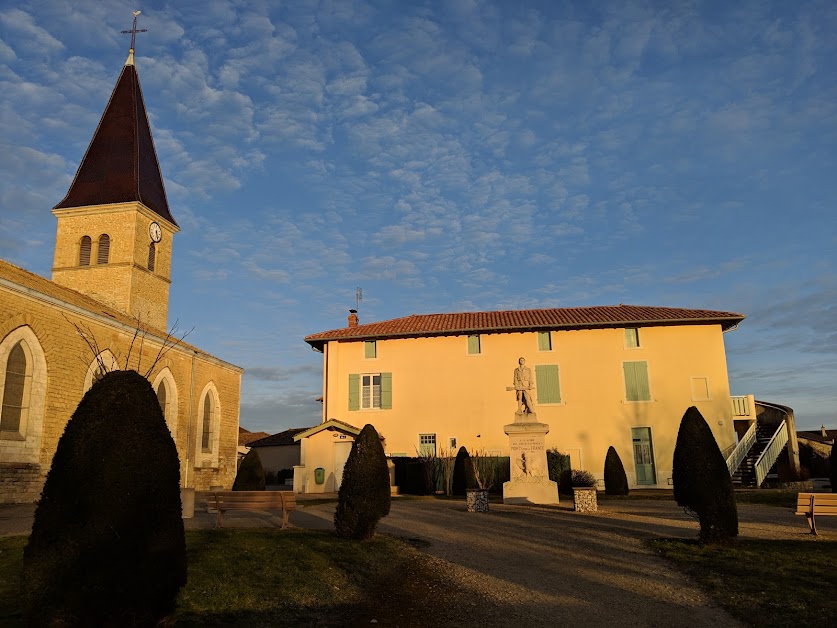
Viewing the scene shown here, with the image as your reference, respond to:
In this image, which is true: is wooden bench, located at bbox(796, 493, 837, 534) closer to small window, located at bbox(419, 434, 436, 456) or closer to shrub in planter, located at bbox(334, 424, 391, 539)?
shrub in planter, located at bbox(334, 424, 391, 539)

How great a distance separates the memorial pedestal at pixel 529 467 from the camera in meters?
18.0

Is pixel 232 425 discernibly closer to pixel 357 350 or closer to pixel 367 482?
pixel 357 350

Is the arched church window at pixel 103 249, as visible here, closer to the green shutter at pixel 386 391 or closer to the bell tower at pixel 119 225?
the bell tower at pixel 119 225

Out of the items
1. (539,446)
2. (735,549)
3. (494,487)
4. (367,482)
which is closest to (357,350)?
(494,487)

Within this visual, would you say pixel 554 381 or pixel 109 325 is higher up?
pixel 109 325

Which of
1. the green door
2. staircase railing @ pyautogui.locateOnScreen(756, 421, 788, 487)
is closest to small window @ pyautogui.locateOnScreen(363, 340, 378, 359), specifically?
the green door

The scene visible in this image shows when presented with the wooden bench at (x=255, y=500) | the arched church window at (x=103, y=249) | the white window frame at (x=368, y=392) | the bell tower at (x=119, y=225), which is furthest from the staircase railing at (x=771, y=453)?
the arched church window at (x=103, y=249)

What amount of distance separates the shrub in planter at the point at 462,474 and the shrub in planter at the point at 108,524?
17.7 metres

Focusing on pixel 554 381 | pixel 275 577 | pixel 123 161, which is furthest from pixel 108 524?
pixel 123 161

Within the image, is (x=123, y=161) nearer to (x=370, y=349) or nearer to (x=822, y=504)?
(x=370, y=349)

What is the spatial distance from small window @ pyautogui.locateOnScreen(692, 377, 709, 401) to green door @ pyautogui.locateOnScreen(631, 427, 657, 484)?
2.45 metres

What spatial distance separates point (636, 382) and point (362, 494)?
799 inches

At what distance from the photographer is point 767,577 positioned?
322 inches

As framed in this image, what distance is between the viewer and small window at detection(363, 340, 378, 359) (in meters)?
30.1
